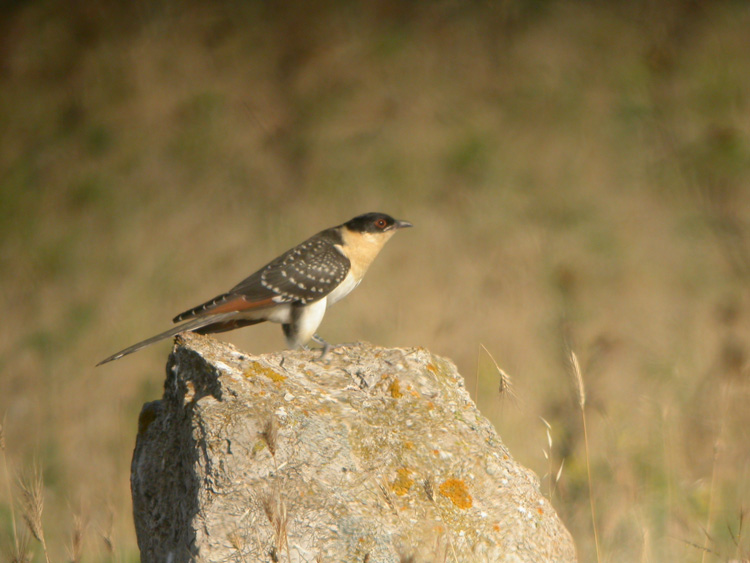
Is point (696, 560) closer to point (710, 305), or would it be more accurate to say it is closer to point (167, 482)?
point (167, 482)

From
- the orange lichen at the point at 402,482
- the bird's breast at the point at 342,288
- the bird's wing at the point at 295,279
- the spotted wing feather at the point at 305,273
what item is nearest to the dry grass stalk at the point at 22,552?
the orange lichen at the point at 402,482

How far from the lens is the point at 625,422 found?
14.5 ft

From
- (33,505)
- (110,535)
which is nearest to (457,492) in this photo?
(110,535)

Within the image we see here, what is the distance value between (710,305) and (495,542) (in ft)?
23.5

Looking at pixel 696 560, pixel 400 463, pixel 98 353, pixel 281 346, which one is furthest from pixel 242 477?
pixel 98 353

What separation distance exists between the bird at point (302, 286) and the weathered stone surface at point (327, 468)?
1.22 metres

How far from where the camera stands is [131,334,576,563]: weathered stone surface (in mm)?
2547

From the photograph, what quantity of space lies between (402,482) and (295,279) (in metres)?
2.33

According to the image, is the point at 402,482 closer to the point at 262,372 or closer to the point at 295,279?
the point at 262,372

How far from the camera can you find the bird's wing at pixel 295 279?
182 inches

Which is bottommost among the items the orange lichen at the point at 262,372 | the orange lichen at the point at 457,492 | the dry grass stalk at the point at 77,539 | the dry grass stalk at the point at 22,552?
the orange lichen at the point at 457,492

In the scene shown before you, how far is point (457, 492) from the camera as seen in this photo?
2.85 meters

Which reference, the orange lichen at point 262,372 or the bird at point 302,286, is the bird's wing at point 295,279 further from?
the orange lichen at point 262,372

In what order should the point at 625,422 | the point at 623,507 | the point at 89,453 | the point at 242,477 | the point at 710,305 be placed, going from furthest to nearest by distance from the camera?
the point at 710,305 → the point at 89,453 → the point at 625,422 → the point at 623,507 → the point at 242,477
